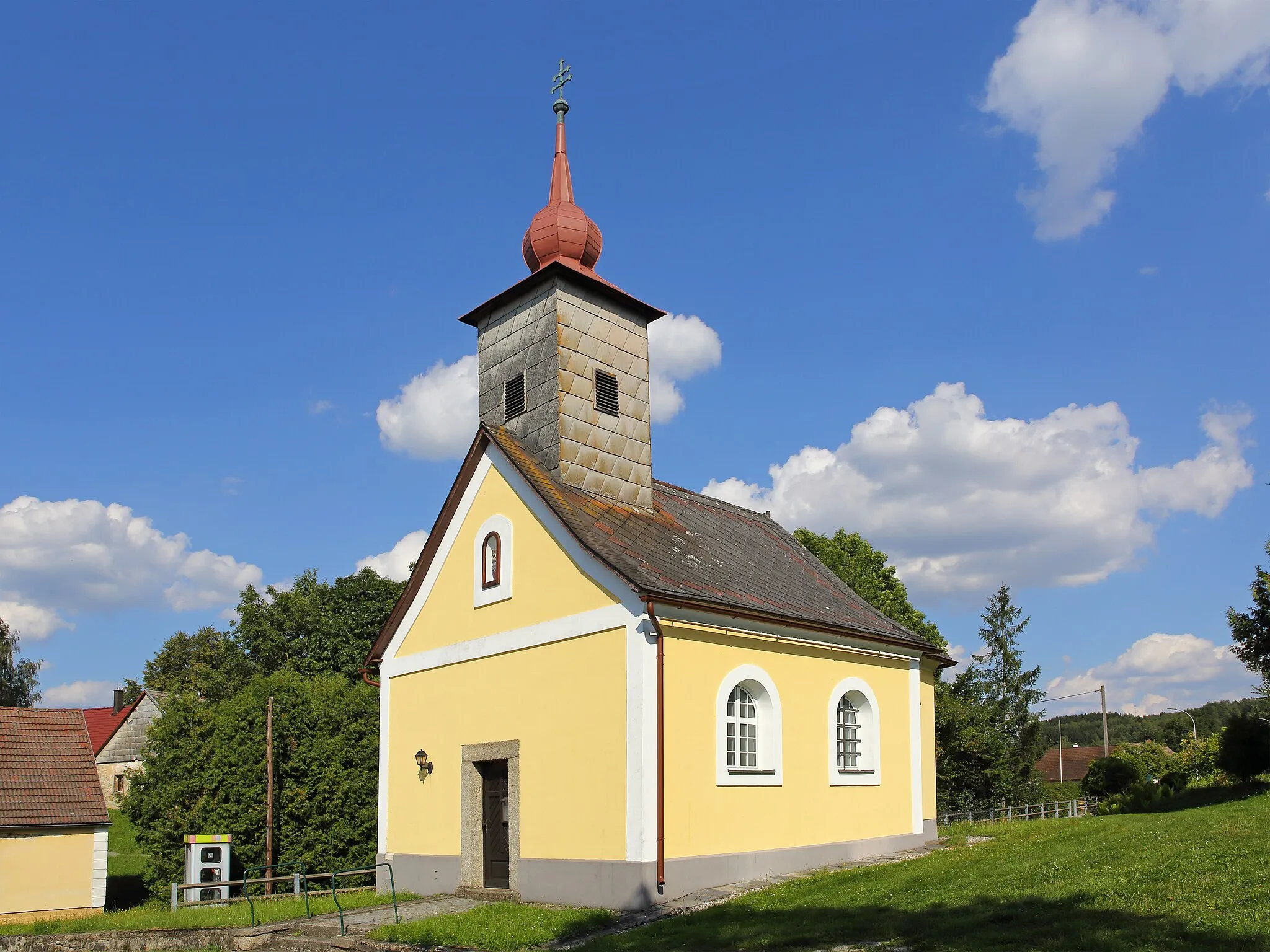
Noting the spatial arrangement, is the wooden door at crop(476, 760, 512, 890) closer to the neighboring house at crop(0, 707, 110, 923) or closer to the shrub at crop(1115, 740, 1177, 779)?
the neighboring house at crop(0, 707, 110, 923)

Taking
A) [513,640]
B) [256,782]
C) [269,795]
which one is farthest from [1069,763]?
[513,640]

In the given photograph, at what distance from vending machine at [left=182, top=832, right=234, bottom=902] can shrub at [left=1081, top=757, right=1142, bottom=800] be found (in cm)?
2321

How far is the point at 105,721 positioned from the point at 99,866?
43.6 meters

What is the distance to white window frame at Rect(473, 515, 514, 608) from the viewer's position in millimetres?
17516

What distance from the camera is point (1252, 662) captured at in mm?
21891

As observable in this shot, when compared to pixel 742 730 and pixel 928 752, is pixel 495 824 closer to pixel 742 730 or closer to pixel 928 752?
pixel 742 730

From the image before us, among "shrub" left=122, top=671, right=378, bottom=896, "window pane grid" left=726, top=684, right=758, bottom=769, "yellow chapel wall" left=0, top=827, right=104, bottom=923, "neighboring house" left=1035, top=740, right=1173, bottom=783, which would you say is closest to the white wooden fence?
"window pane grid" left=726, top=684, right=758, bottom=769

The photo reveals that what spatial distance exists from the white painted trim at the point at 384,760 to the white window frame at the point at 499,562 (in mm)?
3523

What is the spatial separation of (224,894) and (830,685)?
1342cm

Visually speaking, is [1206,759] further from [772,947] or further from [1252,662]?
[772,947]

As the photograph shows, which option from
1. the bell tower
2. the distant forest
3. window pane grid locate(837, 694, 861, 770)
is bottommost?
the distant forest

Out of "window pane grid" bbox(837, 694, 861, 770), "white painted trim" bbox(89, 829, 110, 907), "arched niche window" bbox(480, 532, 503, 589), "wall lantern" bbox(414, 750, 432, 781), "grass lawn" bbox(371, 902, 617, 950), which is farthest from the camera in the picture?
"white painted trim" bbox(89, 829, 110, 907)

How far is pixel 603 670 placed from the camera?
1527 cm

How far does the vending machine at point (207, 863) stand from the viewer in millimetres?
20734
